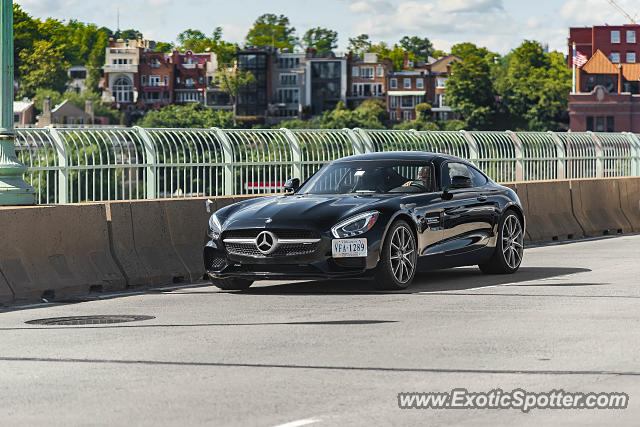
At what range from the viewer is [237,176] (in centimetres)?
1925

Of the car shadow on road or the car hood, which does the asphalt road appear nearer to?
the car shadow on road

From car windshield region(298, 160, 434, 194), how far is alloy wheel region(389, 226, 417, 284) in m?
0.79

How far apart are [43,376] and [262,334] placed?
2376mm

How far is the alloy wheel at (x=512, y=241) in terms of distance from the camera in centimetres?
1570

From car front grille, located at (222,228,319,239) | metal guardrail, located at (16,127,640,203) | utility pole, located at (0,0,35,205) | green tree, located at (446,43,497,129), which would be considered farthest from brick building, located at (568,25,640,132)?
car front grille, located at (222,228,319,239)

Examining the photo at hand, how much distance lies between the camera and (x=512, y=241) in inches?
623

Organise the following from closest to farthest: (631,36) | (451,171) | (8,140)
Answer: (8,140), (451,171), (631,36)

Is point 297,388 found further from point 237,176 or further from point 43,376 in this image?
point 237,176

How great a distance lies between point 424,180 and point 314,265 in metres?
2.18

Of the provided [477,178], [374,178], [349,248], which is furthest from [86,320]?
[477,178]

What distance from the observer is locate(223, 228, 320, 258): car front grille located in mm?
13266

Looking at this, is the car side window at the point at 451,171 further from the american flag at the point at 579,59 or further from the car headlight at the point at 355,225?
the american flag at the point at 579,59

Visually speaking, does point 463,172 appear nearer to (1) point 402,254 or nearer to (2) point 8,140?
(1) point 402,254

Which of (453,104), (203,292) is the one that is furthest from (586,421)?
(453,104)
